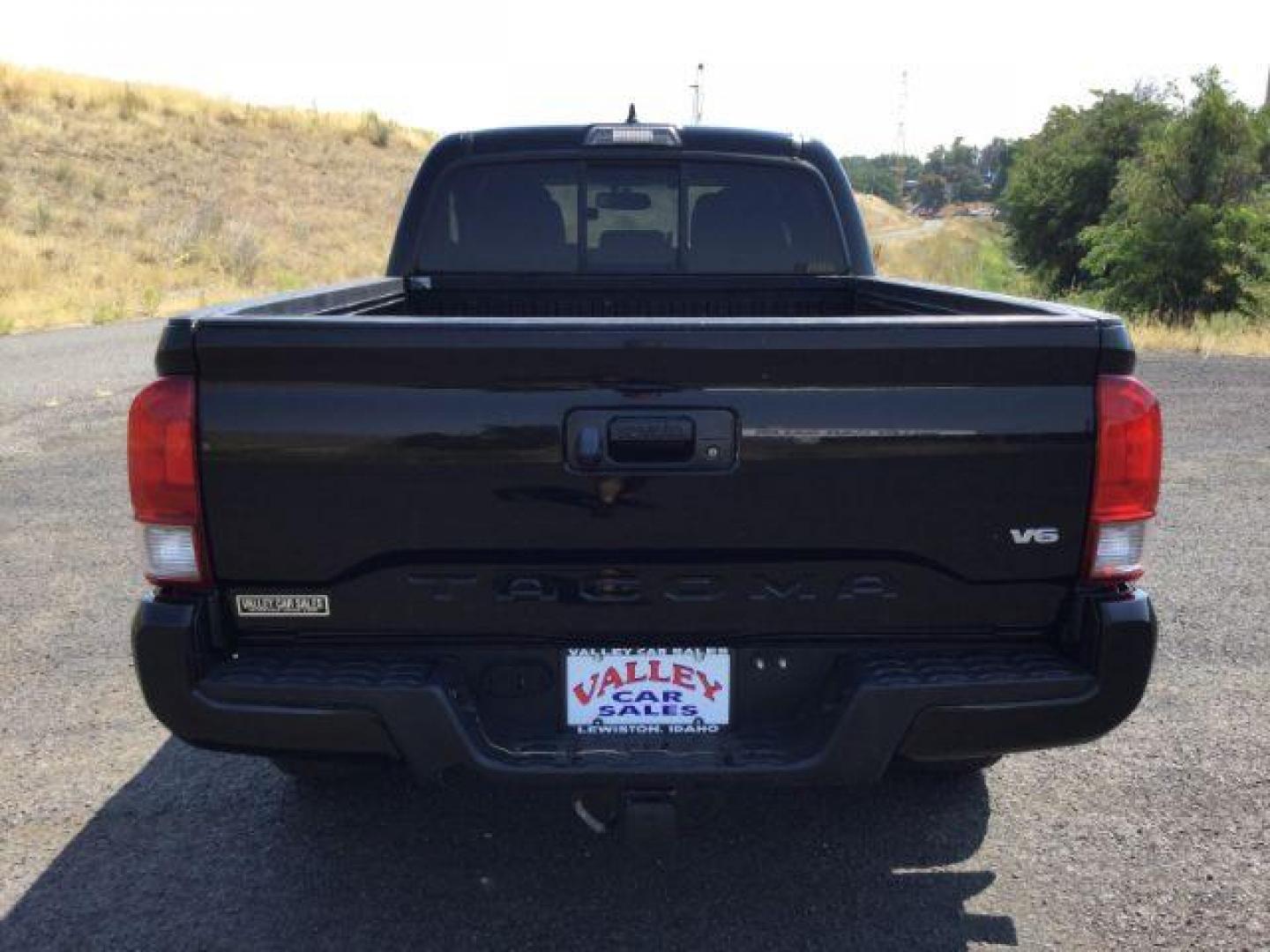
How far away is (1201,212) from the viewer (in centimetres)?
1952

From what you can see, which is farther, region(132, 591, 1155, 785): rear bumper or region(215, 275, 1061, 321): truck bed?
region(215, 275, 1061, 321): truck bed

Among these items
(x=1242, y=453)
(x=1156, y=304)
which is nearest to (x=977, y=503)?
(x=1242, y=453)

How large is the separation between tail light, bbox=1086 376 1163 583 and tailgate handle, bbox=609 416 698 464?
0.87 m

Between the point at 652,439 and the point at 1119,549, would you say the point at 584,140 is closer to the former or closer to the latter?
the point at 652,439

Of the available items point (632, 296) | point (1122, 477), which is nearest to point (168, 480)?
point (1122, 477)

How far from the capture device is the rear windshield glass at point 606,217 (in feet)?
14.1

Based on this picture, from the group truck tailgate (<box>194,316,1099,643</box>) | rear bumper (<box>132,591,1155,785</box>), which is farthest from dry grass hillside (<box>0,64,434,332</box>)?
truck tailgate (<box>194,316,1099,643</box>)

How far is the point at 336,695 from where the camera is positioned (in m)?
2.24

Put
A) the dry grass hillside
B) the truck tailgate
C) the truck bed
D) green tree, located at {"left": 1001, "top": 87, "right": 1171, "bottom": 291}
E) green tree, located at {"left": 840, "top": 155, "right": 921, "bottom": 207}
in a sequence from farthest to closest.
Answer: green tree, located at {"left": 840, "top": 155, "right": 921, "bottom": 207}
green tree, located at {"left": 1001, "top": 87, "right": 1171, "bottom": 291}
the dry grass hillside
the truck bed
the truck tailgate

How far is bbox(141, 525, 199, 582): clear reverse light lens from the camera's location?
89.3 inches

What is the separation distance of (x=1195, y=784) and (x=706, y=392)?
2301mm

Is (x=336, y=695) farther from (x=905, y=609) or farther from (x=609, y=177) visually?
(x=609, y=177)

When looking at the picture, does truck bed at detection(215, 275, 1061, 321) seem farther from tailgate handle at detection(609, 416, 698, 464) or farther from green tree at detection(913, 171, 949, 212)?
green tree at detection(913, 171, 949, 212)

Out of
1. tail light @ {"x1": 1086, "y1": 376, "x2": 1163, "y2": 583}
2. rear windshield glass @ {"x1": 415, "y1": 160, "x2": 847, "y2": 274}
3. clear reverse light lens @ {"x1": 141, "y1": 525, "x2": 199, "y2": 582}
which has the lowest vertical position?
clear reverse light lens @ {"x1": 141, "y1": 525, "x2": 199, "y2": 582}
